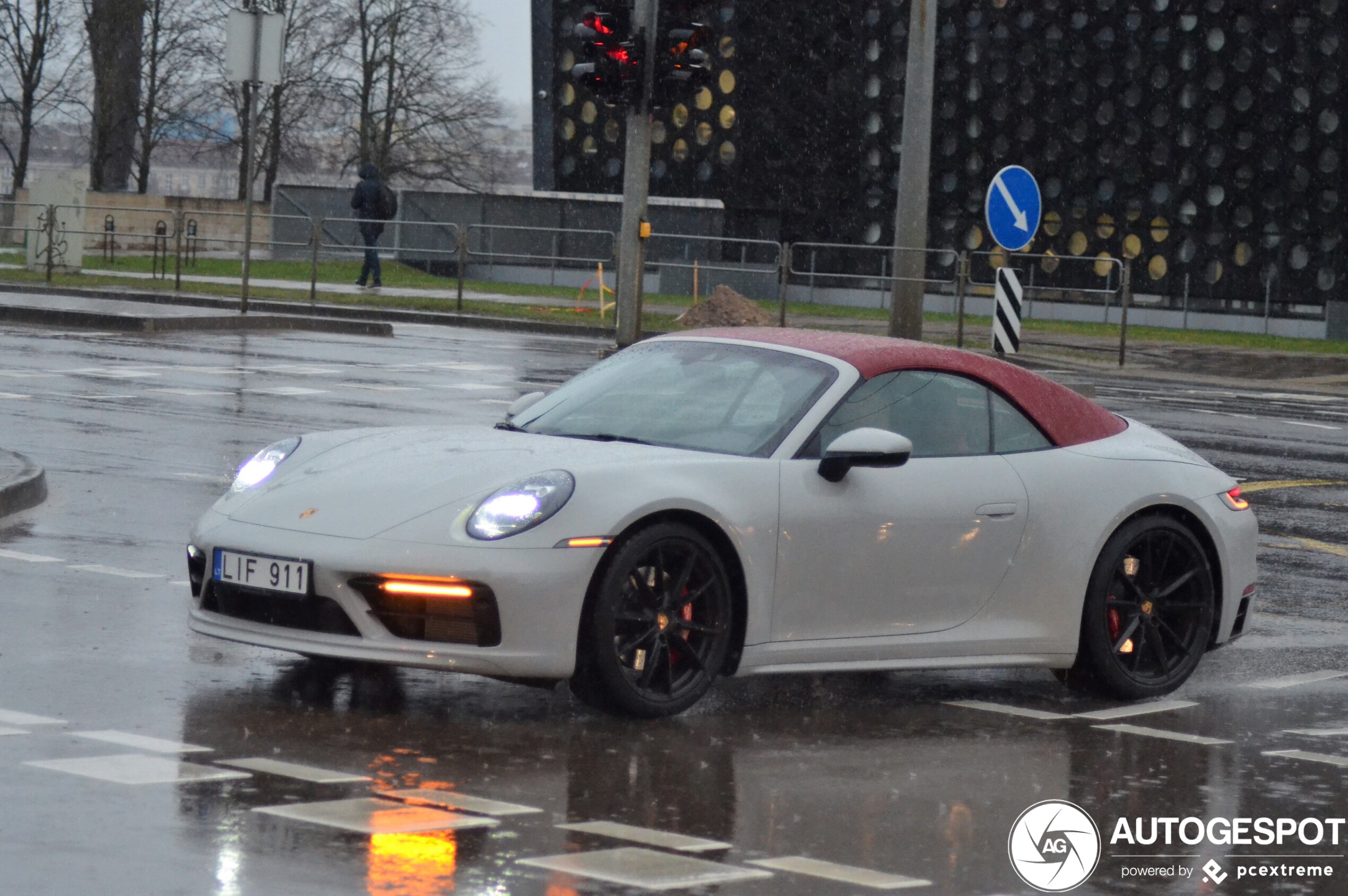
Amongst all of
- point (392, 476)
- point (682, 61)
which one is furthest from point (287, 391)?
point (392, 476)

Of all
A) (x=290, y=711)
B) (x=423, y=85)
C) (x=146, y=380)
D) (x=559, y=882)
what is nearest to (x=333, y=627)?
(x=290, y=711)

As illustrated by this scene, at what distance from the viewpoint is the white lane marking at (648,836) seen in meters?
5.34

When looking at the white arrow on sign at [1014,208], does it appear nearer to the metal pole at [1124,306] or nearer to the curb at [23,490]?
the metal pole at [1124,306]

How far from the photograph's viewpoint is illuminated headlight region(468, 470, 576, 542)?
6.66 meters

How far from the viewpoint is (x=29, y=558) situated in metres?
9.43

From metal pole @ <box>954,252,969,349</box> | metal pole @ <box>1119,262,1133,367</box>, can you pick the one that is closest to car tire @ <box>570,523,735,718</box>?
metal pole @ <box>954,252,969,349</box>

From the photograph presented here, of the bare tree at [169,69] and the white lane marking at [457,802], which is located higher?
the bare tree at [169,69]

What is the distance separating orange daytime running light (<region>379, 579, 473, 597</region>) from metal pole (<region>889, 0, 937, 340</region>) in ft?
56.8

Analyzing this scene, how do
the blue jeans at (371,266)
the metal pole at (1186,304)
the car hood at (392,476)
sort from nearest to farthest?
the car hood at (392,476)
the blue jeans at (371,266)
the metal pole at (1186,304)

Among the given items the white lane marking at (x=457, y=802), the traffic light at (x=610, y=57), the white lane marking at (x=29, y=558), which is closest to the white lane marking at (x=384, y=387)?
the traffic light at (x=610, y=57)

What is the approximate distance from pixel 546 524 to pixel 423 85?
64.2m

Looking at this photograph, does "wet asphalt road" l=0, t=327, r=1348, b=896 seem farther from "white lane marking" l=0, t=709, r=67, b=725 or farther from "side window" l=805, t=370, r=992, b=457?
"side window" l=805, t=370, r=992, b=457

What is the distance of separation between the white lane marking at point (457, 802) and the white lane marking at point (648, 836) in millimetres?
174

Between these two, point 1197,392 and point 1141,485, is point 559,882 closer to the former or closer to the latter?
point 1141,485
